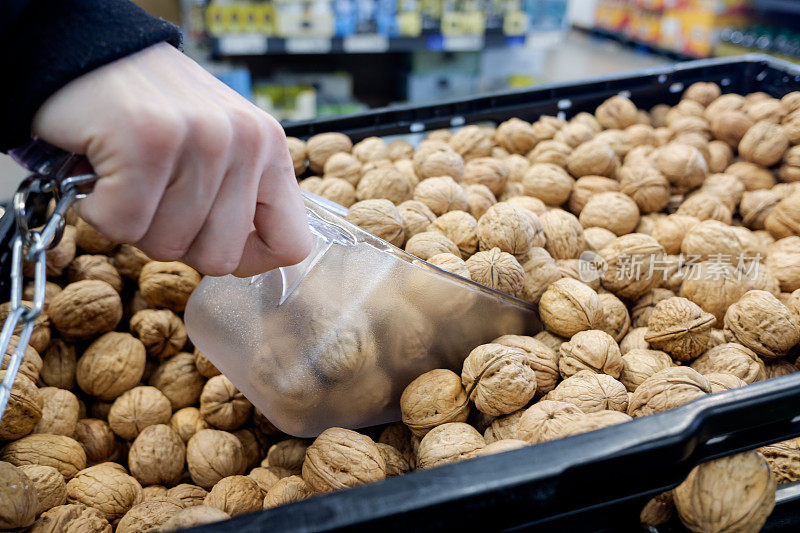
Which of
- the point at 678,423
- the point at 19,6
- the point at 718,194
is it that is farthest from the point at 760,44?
the point at 19,6

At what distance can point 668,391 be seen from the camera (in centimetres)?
104

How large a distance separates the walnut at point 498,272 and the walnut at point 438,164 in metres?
0.51

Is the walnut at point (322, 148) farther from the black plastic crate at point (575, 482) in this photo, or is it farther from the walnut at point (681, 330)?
the black plastic crate at point (575, 482)

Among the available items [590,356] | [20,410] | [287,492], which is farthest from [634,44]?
[20,410]

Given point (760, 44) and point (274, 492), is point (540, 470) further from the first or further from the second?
point (760, 44)

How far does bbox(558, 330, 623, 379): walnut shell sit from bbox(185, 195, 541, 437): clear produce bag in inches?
7.6

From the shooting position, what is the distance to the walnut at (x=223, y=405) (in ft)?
4.60

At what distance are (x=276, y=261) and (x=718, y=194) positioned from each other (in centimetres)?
147

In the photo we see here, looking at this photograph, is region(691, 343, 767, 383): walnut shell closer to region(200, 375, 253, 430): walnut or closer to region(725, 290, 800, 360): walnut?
region(725, 290, 800, 360): walnut

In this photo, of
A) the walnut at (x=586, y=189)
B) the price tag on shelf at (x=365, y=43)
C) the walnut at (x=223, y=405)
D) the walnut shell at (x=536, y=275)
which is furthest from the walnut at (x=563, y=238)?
the price tag on shelf at (x=365, y=43)

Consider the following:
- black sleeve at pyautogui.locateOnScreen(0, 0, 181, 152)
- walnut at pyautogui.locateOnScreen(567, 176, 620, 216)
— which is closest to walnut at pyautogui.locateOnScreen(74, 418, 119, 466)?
black sleeve at pyautogui.locateOnScreen(0, 0, 181, 152)

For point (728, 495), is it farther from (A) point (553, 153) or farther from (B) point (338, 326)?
(A) point (553, 153)

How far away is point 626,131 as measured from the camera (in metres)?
2.17

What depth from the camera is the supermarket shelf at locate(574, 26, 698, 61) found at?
5.17 meters
